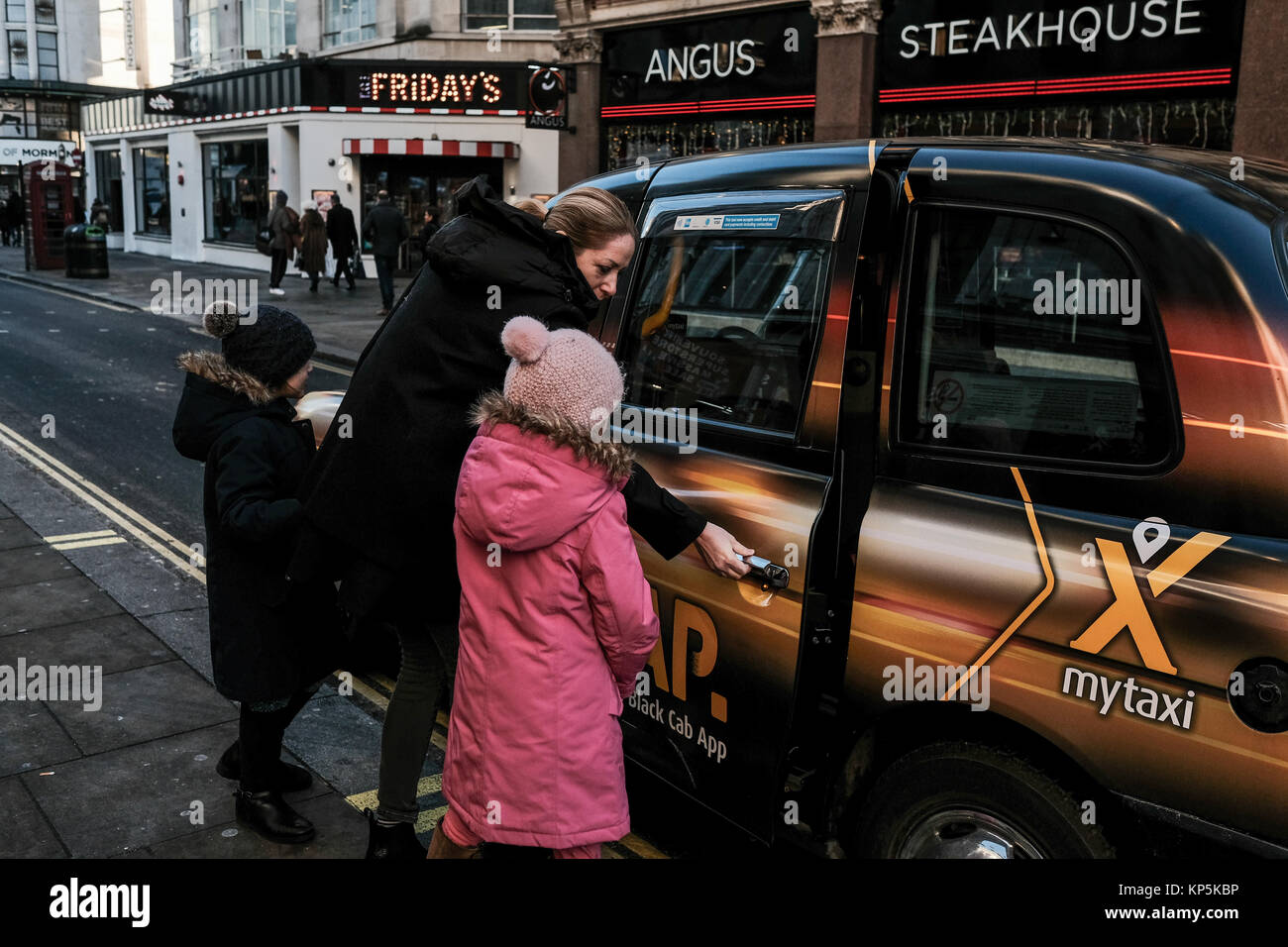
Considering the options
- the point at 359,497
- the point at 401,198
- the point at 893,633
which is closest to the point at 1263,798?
the point at 893,633

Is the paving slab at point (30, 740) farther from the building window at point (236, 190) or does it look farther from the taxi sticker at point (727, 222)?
the building window at point (236, 190)

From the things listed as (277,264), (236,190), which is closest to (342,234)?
(277,264)

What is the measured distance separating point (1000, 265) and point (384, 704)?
3.08m

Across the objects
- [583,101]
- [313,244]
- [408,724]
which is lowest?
[408,724]

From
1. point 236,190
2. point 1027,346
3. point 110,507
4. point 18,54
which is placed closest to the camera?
point 1027,346

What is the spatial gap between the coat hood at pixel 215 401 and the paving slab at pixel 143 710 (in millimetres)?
1399

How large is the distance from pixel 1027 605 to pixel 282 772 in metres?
2.49

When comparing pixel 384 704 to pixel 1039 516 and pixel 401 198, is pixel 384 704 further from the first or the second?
pixel 401 198

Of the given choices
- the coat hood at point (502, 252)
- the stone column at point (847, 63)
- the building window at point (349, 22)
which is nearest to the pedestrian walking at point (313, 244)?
the building window at point (349, 22)

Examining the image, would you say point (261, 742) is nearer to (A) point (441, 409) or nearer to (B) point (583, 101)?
(A) point (441, 409)

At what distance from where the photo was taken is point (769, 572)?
9.34 feet

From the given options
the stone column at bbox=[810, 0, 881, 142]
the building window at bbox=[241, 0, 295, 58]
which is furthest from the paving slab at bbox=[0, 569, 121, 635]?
the building window at bbox=[241, 0, 295, 58]

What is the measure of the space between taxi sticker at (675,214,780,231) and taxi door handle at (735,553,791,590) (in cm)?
88
